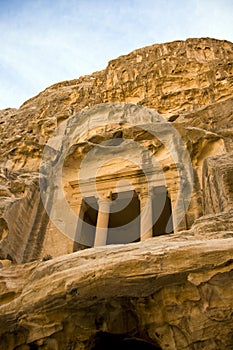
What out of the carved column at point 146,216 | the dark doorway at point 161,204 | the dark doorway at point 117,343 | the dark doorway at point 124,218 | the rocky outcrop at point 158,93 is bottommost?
the dark doorway at point 117,343

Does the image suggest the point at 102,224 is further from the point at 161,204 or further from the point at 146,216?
the point at 161,204

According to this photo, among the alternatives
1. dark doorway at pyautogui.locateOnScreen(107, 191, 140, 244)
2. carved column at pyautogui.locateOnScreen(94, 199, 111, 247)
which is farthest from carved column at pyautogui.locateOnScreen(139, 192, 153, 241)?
carved column at pyautogui.locateOnScreen(94, 199, 111, 247)

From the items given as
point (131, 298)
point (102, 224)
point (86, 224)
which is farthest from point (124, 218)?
point (131, 298)

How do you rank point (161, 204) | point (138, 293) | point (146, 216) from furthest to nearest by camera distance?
point (161, 204) → point (146, 216) → point (138, 293)

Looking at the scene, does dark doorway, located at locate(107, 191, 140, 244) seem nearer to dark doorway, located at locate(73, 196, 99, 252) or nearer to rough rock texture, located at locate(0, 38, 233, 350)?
dark doorway, located at locate(73, 196, 99, 252)

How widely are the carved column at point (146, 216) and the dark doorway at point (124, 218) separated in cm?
74

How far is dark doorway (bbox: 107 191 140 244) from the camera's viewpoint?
11941 millimetres

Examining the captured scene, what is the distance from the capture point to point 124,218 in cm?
1351

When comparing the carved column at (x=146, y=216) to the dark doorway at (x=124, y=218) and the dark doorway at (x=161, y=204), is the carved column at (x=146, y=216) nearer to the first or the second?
the dark doorway at (x=161, y=204)

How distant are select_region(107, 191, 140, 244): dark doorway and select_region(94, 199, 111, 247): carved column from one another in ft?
1.77

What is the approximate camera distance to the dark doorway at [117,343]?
558 cm

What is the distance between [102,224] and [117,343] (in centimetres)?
494

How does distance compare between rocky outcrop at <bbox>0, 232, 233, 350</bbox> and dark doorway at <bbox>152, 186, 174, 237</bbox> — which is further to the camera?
dark doorway at <bbox>152, 186, 174, 237</bbox>

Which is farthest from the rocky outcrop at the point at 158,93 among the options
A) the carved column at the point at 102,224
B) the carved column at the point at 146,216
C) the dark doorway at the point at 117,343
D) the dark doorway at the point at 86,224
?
the dark doorway at the point at 117,343
